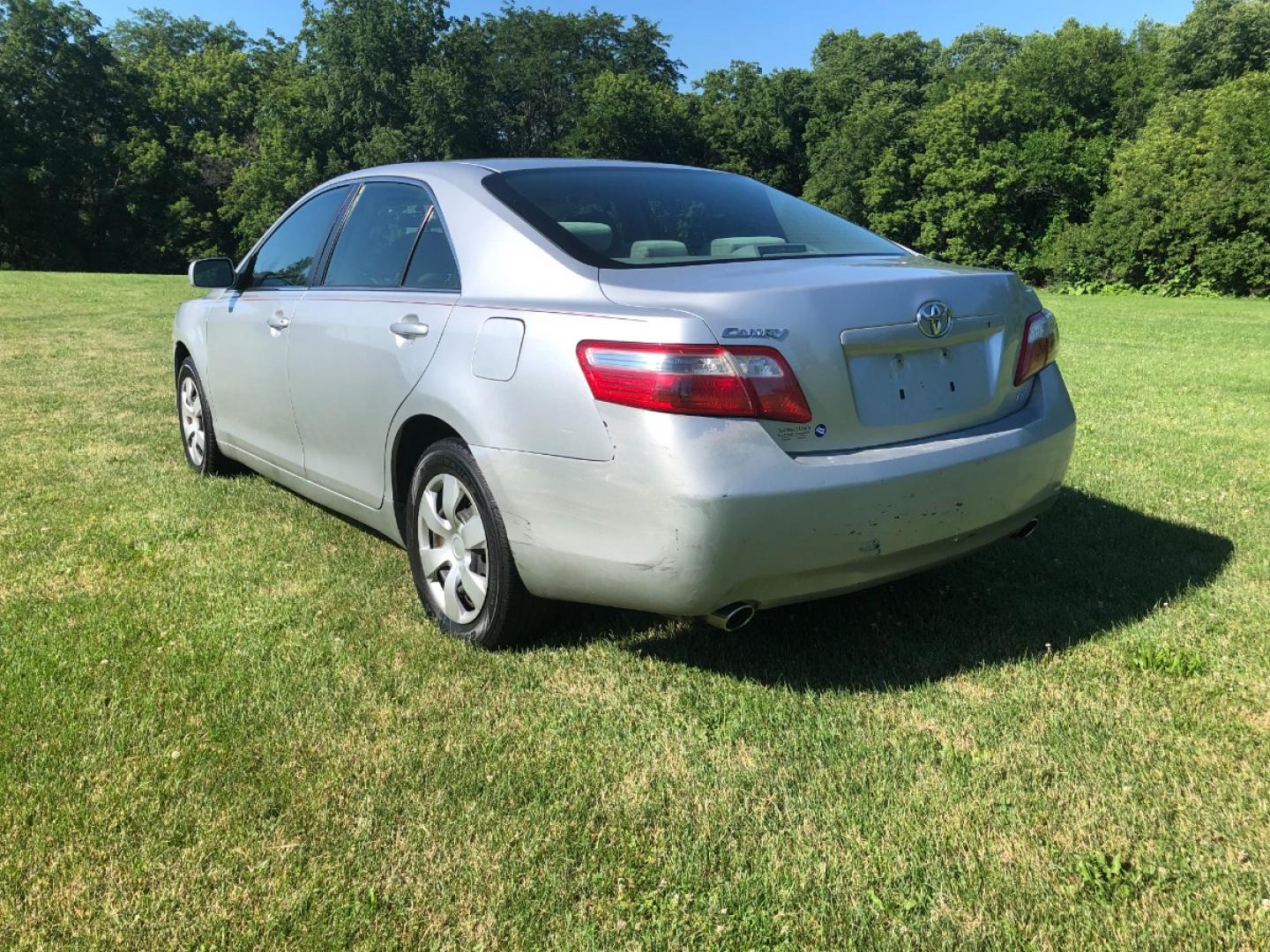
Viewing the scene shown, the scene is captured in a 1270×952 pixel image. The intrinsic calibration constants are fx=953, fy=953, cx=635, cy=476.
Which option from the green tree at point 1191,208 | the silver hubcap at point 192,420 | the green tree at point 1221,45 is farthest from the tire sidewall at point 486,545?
the green tree at point 1221,45

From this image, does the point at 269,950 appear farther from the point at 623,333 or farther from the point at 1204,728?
the point at 1204,728

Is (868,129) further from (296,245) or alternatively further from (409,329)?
(409,329)

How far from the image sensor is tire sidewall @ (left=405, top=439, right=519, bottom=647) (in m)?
2.96

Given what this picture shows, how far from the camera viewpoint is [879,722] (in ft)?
8.89

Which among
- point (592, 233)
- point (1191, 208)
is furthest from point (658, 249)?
point (1191, 208)

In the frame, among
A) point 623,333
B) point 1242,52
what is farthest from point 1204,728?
point 1242,52

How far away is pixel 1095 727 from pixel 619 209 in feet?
7.17

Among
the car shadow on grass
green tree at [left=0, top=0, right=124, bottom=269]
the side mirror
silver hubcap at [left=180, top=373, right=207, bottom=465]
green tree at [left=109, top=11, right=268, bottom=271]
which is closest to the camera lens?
the car shadow on grass

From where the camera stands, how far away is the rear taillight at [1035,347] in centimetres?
313

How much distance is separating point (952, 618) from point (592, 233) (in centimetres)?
186

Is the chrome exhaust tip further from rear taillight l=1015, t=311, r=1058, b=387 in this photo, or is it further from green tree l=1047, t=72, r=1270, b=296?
green tree l=1047, t=72, r=1270, b=296

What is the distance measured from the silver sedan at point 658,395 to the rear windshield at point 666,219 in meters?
0.01

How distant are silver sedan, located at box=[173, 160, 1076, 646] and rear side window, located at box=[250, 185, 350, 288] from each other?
16.9 inches

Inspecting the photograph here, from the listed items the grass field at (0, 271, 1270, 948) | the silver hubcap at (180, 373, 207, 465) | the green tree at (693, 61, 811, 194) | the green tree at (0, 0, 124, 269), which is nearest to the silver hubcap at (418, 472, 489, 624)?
the grass field at (0, 271, 1270, 948)
